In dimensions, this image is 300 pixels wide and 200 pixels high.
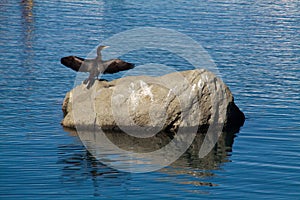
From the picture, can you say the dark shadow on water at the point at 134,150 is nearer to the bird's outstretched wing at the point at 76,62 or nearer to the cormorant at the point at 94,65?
the cormorant at the point at 94,65

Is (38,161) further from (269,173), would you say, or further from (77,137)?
(269,173)

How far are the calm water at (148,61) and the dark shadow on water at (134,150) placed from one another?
3cm

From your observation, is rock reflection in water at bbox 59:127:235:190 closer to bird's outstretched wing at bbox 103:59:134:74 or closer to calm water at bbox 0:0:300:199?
calm water at bbox 0:0:300:199

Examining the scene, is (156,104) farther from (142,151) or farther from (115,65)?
(142,151)

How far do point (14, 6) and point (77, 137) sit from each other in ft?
116

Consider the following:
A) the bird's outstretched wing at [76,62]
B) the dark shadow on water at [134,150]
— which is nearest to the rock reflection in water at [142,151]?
the dark shadow on water at [134,150]

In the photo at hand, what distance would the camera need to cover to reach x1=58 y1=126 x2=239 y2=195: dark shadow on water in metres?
17.7

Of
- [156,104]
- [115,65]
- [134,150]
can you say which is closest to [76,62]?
[115,65]

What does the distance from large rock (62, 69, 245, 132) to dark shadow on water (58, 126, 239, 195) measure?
427mm

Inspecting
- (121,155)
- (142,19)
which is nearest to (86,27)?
(142,19)

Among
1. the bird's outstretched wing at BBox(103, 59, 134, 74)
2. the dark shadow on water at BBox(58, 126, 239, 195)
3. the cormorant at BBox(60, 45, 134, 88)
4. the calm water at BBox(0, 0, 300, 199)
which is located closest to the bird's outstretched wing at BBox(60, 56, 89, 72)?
the cormorant at BBox(60, 45, 134, 88)

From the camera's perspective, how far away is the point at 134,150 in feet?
68.4

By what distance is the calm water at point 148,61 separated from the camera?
56.7 ft

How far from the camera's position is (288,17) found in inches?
2008
